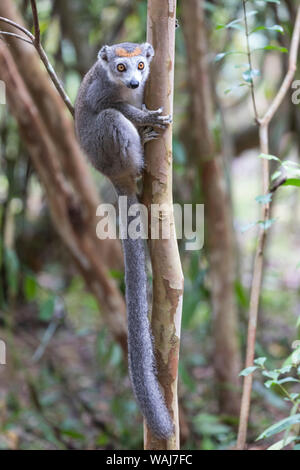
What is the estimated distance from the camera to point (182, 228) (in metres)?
3.96

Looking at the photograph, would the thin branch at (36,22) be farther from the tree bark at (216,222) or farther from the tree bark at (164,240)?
the tree bark at (216,222)

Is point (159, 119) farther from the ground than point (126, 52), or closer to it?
closer to it

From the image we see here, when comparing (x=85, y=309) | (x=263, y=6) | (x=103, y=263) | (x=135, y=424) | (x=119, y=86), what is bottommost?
(x=135, y=424)

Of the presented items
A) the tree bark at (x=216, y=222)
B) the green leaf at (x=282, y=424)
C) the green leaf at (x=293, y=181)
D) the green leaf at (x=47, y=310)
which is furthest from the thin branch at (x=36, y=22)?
the green leaf at (x=47, y=310)

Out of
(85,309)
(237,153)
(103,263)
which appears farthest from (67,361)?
(237,153)

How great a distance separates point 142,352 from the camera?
77.5 inches

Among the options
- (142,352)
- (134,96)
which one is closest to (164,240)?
(142,352)

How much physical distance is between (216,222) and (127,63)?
1539 millimetres

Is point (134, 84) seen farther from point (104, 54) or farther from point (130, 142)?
point (104, 54)

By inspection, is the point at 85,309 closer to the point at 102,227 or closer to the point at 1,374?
the point at 1,374

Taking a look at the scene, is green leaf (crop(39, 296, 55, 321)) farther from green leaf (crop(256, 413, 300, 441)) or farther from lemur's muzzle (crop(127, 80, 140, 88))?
green leaf (crop(256, 413, 300, 441))

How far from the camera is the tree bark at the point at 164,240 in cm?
189
